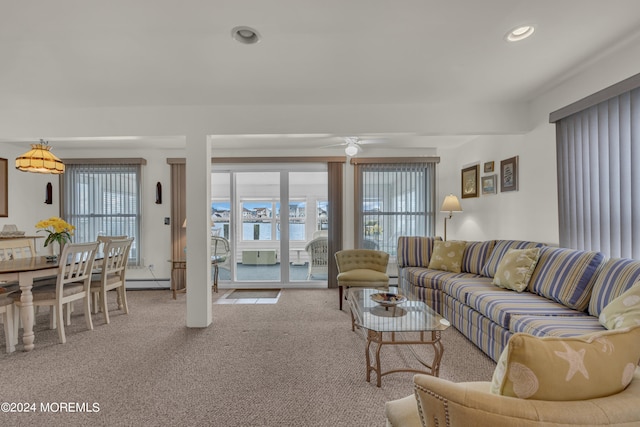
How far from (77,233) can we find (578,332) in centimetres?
648

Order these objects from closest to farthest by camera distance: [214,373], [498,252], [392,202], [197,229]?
[214,373] < [197,229] < [498,252] < [392,202]

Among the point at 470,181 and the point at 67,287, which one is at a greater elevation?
the point at 470,181

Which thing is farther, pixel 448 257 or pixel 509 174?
pixel 448 257

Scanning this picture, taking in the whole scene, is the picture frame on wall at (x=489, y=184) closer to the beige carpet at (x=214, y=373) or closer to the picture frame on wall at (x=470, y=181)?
the picture frame on wall at (x=470, y=181)

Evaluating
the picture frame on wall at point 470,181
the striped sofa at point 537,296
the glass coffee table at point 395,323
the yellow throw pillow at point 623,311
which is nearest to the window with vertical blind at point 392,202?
the picture frame on wall at point 470,181

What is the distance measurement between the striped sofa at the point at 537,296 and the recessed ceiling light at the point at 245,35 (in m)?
2.67

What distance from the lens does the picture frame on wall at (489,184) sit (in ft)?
12.9

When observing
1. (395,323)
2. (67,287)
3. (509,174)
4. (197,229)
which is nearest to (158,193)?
(67,287)

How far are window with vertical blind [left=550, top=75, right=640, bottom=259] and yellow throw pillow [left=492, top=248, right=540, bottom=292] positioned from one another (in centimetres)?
40

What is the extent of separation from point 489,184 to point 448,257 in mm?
1190

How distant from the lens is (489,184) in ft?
13.2

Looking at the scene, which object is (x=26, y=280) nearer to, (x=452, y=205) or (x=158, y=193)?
(x=158, y=193)

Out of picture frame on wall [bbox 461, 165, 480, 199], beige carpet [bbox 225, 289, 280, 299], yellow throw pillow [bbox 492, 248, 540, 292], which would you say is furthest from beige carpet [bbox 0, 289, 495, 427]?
picture frame on wall [bbox 461, 165, 480, 199]

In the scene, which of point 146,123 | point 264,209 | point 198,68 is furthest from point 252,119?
point 264,209
